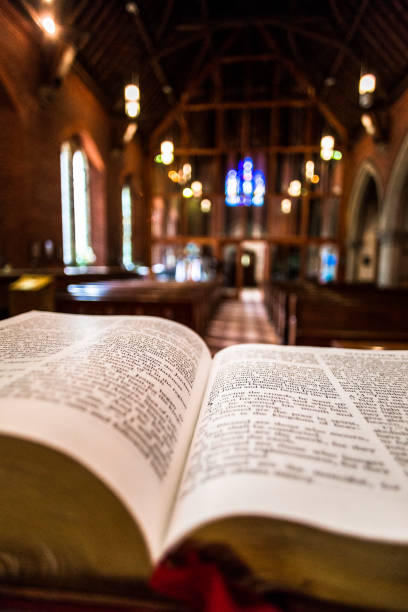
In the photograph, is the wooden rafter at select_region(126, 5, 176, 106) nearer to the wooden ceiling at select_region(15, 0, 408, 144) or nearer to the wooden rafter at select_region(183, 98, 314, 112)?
the wooden ceiling at select_region(15, 0, 408, 144)

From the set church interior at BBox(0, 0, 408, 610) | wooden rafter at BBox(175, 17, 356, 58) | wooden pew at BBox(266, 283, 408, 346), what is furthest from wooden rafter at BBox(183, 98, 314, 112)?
wooden pew at BBox(266, 283, 408, 346)

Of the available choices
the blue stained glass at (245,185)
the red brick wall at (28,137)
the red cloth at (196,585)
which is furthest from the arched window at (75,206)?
the red cloth at (196,585)

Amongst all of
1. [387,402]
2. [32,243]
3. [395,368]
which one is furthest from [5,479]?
[32,243]

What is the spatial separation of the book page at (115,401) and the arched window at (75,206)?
7156 mm

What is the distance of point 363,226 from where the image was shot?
36.6 feet

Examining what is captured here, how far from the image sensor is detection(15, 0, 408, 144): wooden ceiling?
6.89 m

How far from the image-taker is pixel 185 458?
0.56 meters

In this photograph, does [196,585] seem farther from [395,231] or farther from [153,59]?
[153,59]

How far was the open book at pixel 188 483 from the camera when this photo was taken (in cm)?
40

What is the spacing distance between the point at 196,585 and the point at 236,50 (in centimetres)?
1327

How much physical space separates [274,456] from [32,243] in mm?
6534

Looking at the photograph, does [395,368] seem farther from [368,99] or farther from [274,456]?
[368,99]

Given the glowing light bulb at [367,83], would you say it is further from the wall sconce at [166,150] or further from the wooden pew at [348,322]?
the wooden pew at [348,322]

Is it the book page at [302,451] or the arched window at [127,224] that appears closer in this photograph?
the book page at [302,451]
